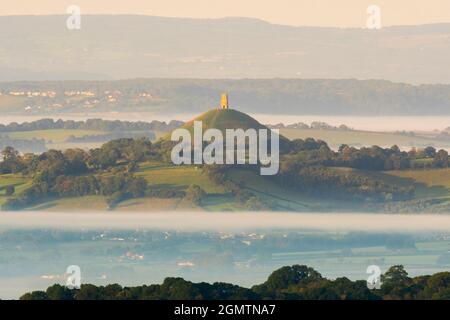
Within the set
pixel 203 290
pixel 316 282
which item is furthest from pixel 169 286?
pixel 316 282

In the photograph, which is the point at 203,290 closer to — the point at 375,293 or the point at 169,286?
the point at 169,286
